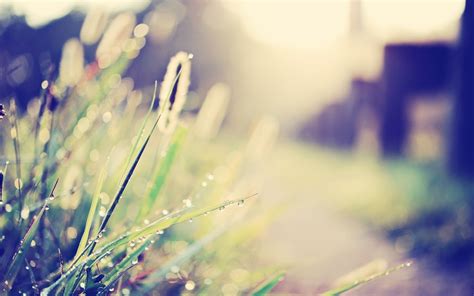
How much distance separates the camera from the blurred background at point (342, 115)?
9.02 ft

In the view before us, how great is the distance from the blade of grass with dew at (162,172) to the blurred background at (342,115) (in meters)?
0.43

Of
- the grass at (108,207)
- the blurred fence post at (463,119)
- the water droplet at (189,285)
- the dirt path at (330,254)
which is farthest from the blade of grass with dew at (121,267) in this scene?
the blurred fence post at (463,119)

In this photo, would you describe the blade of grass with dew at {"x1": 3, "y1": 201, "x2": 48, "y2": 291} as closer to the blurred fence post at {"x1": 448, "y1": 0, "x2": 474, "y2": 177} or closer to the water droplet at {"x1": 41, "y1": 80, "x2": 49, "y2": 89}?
the water droplet at {"x1": 41, "y1": 80, "x2": 49, "y2": 89}

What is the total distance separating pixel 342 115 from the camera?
40.0 ft

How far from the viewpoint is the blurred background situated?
2748mm

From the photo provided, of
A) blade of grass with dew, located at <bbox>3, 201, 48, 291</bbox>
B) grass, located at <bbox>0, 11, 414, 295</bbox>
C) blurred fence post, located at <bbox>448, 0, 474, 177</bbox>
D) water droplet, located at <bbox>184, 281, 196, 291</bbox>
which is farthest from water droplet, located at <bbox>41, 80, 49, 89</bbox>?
blurred fence post, located at <bbox>448, 0, 474, 177</bbox>

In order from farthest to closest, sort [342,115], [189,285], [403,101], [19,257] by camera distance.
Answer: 1. [342,115]
2. [403,101]
3. [189,285]
4. [19,257]

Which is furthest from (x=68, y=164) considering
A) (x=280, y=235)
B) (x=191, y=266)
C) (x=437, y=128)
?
(x=437, y=128)

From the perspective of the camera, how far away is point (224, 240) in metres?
1.50

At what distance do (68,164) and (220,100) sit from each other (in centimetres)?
55

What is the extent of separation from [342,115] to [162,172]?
37.3ft

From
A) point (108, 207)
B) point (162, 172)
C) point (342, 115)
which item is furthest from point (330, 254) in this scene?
point (342, 115)

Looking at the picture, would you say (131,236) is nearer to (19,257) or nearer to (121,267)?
(121,267)

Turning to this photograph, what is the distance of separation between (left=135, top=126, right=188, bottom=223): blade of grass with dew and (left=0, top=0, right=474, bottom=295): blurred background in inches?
16.9
